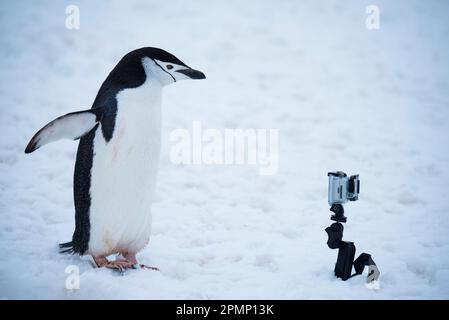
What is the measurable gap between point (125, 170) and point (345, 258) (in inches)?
29.3

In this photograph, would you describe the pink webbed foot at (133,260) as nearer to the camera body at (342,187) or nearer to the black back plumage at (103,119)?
the black back plumage at (103,119)

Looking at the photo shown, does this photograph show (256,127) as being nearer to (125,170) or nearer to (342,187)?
(342,187)

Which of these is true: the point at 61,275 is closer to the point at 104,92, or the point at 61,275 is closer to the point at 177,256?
the point at 177,256

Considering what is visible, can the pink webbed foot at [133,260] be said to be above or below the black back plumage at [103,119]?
below

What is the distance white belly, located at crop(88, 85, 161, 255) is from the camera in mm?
1621

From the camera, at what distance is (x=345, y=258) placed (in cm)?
166

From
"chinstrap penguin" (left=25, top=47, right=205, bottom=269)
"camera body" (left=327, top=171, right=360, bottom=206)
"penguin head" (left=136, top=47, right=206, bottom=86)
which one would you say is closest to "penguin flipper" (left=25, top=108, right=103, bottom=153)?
"chinstrap penguin" (left=25, top=47, right=205, bottom=269)

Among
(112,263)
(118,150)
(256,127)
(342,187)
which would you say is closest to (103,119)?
(118,150)

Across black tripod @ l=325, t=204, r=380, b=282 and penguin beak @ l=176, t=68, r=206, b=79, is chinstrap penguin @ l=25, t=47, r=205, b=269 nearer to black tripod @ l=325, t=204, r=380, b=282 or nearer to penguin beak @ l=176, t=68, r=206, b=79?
penguin beak @ l=176, t=68, r=206, b=79

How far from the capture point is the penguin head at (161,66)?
1.67 meters

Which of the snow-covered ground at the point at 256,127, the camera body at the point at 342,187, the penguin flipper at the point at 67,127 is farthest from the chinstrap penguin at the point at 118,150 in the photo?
the camera body at the point at 342,187

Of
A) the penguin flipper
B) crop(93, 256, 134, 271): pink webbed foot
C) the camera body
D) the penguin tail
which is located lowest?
crop(93, 256, 134, 271): pink webbed foot

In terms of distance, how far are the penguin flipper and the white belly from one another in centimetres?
4

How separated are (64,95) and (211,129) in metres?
0.76
